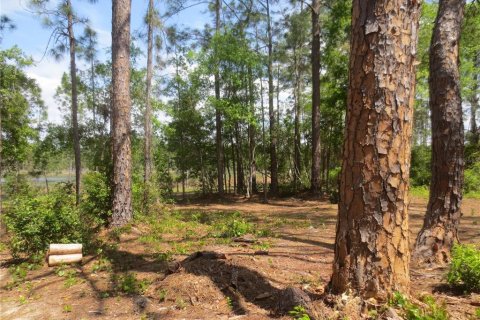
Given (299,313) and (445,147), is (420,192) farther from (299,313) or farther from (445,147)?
(299,313)

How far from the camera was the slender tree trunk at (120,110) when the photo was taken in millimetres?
8039

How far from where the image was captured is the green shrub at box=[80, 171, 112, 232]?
7.98 meters

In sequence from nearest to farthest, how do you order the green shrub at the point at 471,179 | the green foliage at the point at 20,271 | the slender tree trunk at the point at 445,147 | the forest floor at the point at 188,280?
the forest floor at the point at 188,280 < the slender tree trunk at the point at 445,147 < the green foliage at the point at 20,271 < the green shrub at the point at 471,179

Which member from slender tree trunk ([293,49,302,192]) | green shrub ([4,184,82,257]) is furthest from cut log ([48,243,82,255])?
slender tree trunk ([293,49,302,192])

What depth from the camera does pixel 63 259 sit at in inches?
230

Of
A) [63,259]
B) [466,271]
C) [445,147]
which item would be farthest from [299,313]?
[63,259]

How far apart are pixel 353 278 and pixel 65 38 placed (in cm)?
1593

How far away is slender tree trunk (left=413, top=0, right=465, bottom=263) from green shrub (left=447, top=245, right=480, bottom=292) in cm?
94

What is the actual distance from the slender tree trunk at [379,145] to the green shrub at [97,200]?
6854 mm

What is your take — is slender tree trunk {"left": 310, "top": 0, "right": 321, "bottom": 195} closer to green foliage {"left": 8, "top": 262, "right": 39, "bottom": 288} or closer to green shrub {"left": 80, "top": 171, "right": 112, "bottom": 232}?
green shrub {"left": 80, "top": 171, "right": 112, "bottom": 232}

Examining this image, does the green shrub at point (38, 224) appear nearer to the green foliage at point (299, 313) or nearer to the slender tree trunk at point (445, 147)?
the green foliage at point (299, 313)

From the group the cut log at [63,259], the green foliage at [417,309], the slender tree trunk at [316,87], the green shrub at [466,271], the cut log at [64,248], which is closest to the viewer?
the green foliage at [417,309]

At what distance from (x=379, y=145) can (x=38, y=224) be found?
612 cm

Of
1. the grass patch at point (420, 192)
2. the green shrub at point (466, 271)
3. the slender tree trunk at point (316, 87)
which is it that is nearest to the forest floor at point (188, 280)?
the green shrub at point (466, 271)
